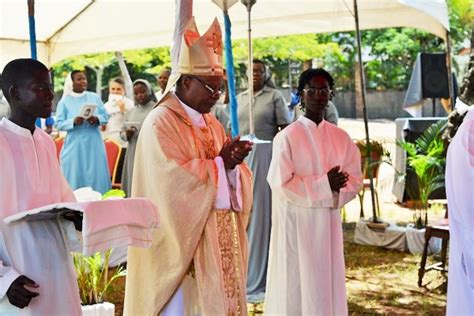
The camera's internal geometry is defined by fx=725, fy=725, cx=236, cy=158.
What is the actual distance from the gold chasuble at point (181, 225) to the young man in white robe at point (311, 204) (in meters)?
1.03

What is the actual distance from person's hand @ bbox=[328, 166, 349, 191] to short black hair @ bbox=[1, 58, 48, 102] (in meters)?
2.33

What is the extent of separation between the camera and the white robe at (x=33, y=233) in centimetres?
316

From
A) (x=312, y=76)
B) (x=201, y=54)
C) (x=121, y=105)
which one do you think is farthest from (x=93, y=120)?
(x=201, y=54)

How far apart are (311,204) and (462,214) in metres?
1.22

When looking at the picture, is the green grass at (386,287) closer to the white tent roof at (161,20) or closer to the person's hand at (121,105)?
the white tent roof at (161,20)

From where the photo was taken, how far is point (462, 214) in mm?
4078

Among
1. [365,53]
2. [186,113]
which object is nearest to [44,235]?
[186,113]

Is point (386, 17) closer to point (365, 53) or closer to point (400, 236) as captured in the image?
point (400, 236)

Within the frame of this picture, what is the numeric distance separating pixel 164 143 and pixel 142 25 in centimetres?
679

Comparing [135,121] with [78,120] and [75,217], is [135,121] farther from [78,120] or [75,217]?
[75,217]

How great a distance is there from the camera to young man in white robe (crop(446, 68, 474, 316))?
4.05 metres

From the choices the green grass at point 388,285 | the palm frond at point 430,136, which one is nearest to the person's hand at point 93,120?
the green grass at point 388,285

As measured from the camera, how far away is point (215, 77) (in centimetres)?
401

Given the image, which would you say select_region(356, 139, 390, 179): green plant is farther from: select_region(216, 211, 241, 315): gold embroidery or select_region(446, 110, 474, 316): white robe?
select_region(216, 211, 241, 315): gold embroidery
